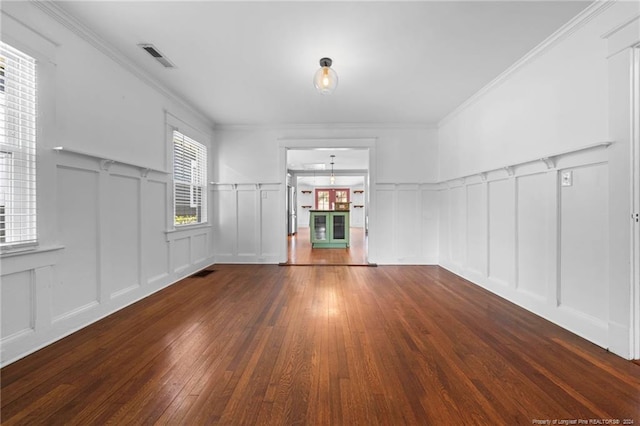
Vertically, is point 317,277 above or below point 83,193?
below

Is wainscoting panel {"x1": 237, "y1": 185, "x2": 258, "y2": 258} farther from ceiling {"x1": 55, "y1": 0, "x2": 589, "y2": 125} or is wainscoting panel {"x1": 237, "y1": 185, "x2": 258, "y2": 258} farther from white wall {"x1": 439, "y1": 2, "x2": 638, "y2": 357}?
white wall {"x1": 439, "y1": 2, "x2": 638, "y2": 357}

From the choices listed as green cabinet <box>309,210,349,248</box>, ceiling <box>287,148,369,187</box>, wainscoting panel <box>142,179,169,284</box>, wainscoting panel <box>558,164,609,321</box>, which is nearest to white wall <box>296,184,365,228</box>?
ceiling <box>287,148,369,187</box>

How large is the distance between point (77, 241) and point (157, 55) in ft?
6.85

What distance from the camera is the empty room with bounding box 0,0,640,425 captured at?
64.5 inches

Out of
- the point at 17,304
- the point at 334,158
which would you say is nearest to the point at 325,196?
the point at 334,158

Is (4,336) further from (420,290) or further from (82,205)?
(420,290)

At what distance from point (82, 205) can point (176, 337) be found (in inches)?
60.2

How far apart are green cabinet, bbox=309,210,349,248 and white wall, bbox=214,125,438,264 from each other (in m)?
2.45

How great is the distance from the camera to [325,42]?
267cm

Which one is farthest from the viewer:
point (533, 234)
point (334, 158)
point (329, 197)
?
point (329, 197)

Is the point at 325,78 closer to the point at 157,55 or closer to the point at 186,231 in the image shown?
the point at 157,55

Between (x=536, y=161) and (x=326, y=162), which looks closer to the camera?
(x=536, y=161)

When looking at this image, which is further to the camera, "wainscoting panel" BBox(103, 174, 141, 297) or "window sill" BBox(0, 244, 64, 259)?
"wainscoting panel" BBox(103, 174, 141, 297)

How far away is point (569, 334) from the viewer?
2377 mm
